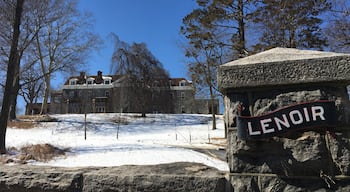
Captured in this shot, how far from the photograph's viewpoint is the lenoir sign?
1537mm

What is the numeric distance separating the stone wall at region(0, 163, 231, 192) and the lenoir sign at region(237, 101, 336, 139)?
389 millimetres

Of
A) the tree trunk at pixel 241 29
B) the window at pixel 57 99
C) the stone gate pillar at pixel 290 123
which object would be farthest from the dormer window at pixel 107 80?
the stone gate pillar at pixel 290 123

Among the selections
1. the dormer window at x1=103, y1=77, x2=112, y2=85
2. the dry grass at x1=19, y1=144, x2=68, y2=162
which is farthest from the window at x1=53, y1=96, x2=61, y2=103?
the dry grass at x1=19, y1=144, x2=68, y2=162

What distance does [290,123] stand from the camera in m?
1.59

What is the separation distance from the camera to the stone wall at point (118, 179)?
5.80ft

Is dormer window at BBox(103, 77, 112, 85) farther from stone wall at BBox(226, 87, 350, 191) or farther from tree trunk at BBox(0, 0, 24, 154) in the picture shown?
stone wall at BBox(226, 87, 350, 191)

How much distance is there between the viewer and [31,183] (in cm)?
211

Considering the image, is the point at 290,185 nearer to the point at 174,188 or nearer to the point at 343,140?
the point at 343,140

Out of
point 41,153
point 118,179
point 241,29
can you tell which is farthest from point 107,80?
point 118,179

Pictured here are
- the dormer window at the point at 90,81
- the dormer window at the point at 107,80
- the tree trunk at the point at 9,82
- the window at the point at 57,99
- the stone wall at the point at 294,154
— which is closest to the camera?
the stone wall at the point at 294,154

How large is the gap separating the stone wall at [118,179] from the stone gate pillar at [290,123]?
23cm

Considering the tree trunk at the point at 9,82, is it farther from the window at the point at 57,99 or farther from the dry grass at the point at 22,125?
the window at the point at 57,99

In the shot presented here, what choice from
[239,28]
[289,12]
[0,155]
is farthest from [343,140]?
[239,28]

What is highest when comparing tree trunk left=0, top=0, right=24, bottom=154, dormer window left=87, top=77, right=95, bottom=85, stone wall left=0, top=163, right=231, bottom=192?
dormer window left=87, top=77, right=95, bottom=85
